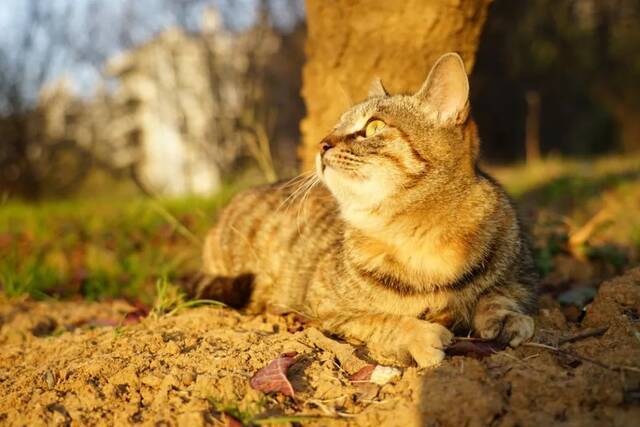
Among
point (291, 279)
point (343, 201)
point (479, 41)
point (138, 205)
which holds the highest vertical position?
point (479, 41)

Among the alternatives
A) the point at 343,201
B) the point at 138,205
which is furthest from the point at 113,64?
the point at 343,201

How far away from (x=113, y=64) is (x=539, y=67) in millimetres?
9027

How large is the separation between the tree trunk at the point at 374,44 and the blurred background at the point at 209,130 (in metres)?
0.29

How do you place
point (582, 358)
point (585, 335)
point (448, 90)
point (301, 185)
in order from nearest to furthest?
point (582, 358), point (585, 335), point (448, 90), point (301, 185)

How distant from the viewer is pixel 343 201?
2725 millimetres

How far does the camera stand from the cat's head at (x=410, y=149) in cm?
256

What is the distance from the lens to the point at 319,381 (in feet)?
7.08

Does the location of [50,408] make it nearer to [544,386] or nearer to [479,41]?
[544,386]

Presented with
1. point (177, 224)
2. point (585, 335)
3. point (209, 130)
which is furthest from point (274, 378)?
point (209, 130)

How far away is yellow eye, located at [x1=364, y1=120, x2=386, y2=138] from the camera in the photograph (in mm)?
2765

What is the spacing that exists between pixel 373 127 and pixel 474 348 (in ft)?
3.72

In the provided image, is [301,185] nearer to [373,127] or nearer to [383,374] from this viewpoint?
[373,127]

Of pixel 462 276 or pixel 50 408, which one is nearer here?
pixel 50 408

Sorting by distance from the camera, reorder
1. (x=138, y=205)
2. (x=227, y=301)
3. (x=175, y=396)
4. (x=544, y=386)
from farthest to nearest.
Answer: (x=138, y=205) < (x=227, y=301) < (x=175, y=396) < (x=544, y=386)
